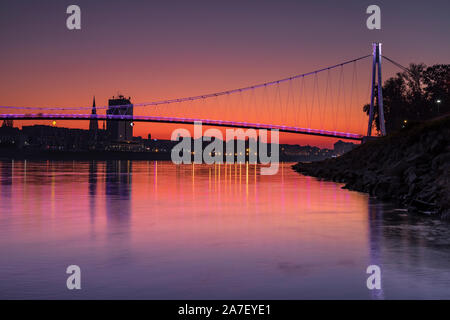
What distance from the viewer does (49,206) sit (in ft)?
72.6

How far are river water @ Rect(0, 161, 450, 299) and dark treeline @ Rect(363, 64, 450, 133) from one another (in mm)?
58706

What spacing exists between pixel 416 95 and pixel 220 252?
73.6 metres

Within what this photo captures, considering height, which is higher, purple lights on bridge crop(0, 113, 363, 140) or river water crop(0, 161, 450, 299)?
purple lights on bridge crop(0, 113, 363, 140)

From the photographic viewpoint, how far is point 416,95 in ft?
258

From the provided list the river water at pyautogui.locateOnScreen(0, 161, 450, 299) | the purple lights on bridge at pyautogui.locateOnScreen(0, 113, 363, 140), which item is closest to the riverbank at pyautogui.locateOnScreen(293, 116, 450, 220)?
the river water at pyautogui.locateOnScreen(0, 161, 450, 299)

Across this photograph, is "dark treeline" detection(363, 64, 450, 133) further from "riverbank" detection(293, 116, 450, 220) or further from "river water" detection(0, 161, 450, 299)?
"river water" detection(0, 161, 450, 299)

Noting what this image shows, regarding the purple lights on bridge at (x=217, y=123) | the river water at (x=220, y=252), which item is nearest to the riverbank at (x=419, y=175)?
the river water at (x=220, y=252)

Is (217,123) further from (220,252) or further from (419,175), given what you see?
(220,252)

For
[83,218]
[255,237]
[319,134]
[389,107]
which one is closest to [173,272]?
[255,237]

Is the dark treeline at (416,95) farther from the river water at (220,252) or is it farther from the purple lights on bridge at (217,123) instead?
the river water at (220,252)

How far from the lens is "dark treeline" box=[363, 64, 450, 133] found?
75.6 metres

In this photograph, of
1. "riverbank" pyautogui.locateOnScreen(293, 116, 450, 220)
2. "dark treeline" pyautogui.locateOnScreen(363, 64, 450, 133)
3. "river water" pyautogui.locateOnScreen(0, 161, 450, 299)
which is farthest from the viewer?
"dark treeline" pyautogui.locateOnScreen(363, 64, 450, 133)
